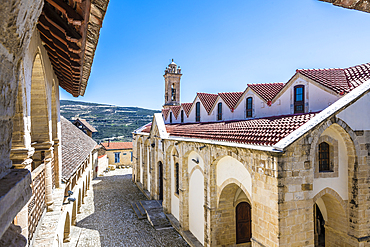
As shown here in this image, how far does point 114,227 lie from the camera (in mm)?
13445

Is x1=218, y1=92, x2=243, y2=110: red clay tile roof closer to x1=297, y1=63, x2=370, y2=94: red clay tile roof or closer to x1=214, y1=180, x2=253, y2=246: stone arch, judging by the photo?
x1=297, y1=63, x2=370, y2=94: red clay tile roof

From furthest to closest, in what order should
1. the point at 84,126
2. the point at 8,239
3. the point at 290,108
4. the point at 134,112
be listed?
the point at 134,112 → the point at 84,126 → the point at 290,108 → the point at 8,239

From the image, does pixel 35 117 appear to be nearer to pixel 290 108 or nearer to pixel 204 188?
pixel 204 188

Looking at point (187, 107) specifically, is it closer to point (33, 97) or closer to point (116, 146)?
point (33, 97)

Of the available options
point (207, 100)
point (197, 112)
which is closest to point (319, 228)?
point (207, 100)

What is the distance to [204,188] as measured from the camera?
32.1ft

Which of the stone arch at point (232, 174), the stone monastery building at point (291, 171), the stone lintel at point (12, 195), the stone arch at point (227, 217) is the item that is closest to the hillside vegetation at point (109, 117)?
the stone monastery building at point (291, 171)

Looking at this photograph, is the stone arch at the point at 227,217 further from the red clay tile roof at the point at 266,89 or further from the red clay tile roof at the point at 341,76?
the red clay tile roof at the point at 266,89

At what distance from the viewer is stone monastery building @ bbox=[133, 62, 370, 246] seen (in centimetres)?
603

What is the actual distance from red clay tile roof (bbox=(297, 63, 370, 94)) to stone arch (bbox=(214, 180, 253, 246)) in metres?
5.48

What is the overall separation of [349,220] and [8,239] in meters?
8.56

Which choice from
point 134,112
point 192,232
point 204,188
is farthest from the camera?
point 134,112

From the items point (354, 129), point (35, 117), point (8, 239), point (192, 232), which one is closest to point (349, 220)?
point (354, 129)

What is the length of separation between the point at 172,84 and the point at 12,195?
999 inches
